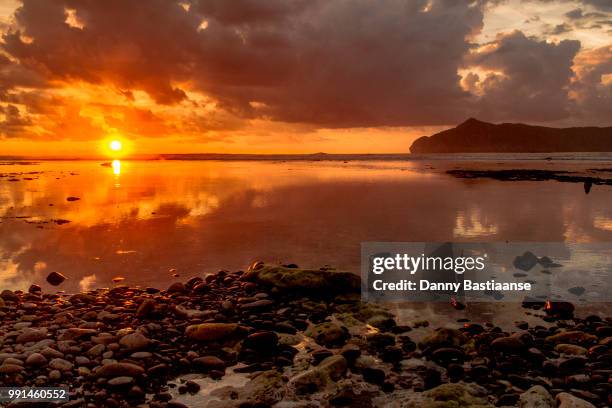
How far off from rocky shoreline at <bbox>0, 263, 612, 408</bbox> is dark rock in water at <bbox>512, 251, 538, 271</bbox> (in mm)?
2567

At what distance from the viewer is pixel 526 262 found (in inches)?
451

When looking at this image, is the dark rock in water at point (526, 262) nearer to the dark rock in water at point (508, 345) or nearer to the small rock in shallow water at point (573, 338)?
the small rock in shallow water at point (573, 338)

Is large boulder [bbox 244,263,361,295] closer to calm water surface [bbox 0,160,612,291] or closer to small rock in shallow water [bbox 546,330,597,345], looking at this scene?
calm water surface [bbox 0,160,612,291]

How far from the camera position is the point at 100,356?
6719mm

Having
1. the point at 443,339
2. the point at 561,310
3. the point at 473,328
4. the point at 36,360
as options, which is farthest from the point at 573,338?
the point at 36,360

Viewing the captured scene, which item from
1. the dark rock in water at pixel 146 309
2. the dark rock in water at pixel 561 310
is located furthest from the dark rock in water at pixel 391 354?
the dark rock in water at pixel 146 309

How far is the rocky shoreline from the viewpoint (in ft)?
19.0

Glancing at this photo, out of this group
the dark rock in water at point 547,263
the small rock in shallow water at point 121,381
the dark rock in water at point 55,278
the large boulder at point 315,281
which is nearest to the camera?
the small rock in shallow water at point 121,381

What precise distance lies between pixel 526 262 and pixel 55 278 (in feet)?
38.4

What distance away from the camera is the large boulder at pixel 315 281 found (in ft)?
31.7

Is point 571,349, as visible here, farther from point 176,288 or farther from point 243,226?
point 243,226

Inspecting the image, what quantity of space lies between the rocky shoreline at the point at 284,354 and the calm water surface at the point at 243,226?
2.45m

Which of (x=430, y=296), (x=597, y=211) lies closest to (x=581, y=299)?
(x=430, y=296)

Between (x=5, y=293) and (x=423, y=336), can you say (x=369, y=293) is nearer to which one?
(x=423, y=336)
